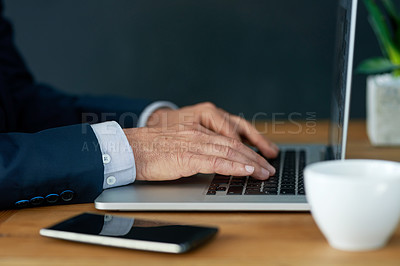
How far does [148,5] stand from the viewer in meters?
2.33

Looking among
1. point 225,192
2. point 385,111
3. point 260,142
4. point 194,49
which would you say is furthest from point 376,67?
point 194,49

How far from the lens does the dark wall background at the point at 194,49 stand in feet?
7.56

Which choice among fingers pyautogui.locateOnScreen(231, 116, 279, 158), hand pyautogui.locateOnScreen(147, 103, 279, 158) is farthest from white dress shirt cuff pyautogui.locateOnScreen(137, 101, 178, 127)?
fingers pyautogui.locateOnScreen(231, 116, 279, 158)

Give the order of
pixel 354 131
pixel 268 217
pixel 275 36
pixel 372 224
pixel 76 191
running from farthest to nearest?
1. pixel 275 36
2. pixel 354 131
3. pixel 76 191
4. pixel 268 217
5. pixel 372 224

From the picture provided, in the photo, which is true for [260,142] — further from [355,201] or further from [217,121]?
[355,201]

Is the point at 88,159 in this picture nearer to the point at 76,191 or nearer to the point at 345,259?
the point at 76,191

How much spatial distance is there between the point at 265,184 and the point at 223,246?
0.25m

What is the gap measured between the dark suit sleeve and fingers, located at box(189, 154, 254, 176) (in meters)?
0.16

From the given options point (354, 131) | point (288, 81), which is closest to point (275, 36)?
point (288, 81)

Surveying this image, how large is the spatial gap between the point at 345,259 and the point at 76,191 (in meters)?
0.45

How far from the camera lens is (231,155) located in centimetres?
92

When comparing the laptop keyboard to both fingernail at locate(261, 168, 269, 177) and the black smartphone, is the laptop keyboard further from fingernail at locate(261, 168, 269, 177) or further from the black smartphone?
the black smartphone

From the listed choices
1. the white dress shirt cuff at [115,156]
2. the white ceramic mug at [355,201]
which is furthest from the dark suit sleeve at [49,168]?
the white ceramic mug at [355,201]

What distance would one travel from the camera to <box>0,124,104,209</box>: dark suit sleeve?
843mm
